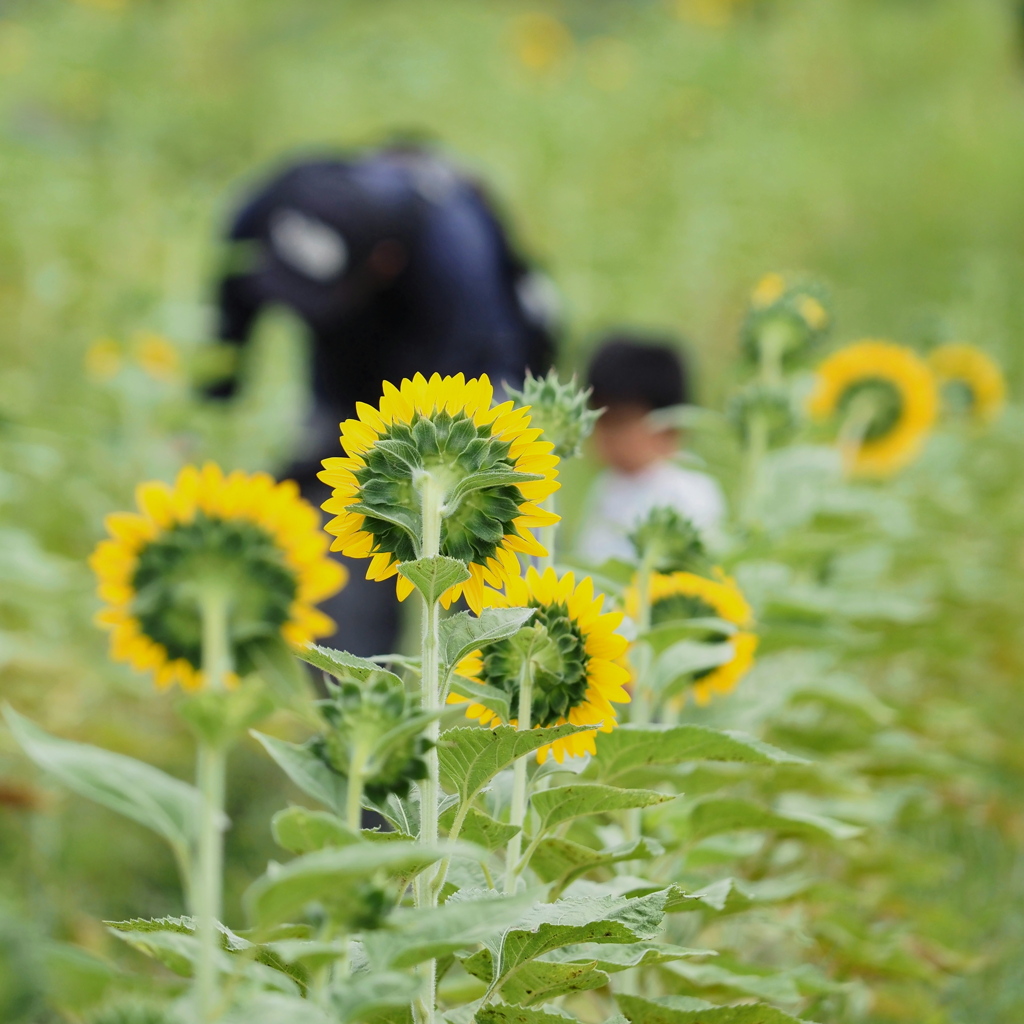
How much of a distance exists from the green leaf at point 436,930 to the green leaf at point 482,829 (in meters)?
0.11

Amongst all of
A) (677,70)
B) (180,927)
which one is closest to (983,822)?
(180,927)

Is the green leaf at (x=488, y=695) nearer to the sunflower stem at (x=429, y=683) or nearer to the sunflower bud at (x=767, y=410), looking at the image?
the sunflower stem at (x=429, y=683)

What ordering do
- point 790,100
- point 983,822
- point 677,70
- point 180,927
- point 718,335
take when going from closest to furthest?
Answer: 1. point 180,927
2. point 983,822
3. point 718,335
4. point 677,70
5. point 790,100

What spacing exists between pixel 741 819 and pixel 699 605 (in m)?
0.13

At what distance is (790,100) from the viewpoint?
5.69m

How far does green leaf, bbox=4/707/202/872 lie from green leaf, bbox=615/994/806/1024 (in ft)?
1.01

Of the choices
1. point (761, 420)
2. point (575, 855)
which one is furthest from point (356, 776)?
point (761, 420)

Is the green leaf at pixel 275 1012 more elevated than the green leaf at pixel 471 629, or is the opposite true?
the green leaf at pixel 471 629

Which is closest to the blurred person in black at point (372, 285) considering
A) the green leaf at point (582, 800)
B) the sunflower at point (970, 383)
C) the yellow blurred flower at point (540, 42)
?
the sunflower at point (970, 383)

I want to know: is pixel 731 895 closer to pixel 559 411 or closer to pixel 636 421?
pixel 559 411

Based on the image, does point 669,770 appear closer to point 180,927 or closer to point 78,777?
point 180,927

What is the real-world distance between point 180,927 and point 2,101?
4.10m

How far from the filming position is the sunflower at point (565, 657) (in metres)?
0.56

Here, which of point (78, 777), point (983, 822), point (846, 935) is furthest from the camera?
point (983, 822)
